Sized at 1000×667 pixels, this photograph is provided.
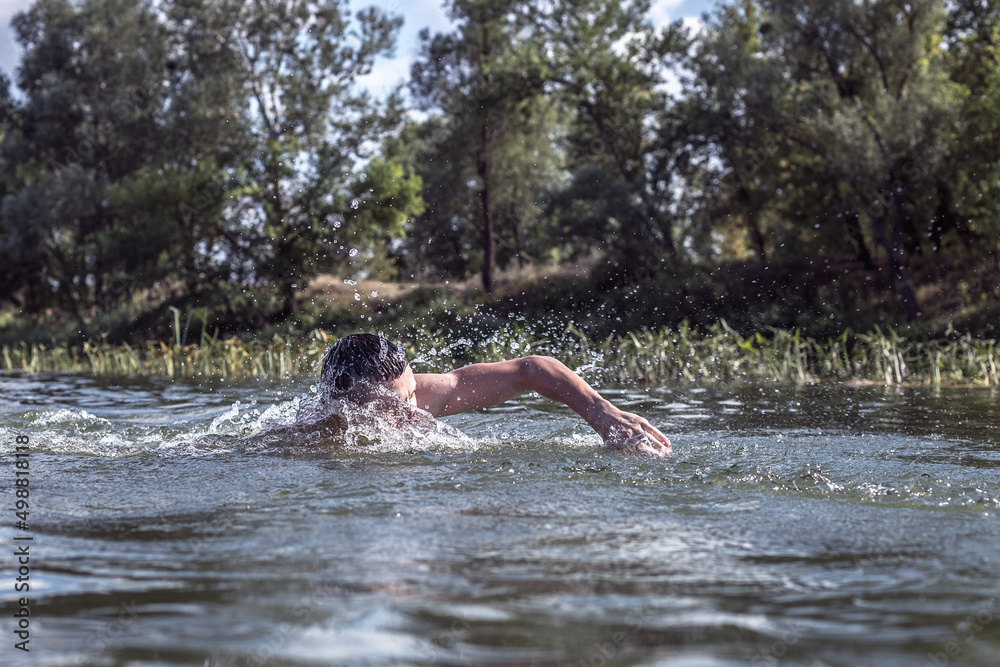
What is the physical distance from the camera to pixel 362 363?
469 cm

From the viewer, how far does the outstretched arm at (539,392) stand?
434cm

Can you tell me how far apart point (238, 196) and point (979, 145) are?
70.1 feet

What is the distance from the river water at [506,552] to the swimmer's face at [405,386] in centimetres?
26

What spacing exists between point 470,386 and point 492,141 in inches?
1047

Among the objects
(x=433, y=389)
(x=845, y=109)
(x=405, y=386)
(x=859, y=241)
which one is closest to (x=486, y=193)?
(x=859, y=241)

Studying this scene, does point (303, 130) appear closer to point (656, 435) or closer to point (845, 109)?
point (845, 109)

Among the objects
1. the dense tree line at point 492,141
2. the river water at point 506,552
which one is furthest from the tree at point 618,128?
the river water at point 506,552

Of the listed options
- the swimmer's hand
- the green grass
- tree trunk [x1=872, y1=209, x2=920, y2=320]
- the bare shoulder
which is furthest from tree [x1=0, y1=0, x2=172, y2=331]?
the swimmer's hand

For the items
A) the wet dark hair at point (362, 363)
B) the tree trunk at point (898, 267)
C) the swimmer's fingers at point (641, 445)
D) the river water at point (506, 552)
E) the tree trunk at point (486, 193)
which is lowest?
the river water at point (506, 552)

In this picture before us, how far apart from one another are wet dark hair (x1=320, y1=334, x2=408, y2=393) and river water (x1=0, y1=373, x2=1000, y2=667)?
15.8 inches

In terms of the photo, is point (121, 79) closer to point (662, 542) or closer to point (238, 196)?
point (238, 196)

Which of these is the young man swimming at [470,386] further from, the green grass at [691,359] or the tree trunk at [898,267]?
the tree trunk at [898,267]

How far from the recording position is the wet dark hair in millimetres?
4691

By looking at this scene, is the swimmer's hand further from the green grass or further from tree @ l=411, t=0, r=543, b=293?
tree @ l=411, t=0, r=543, b=293
